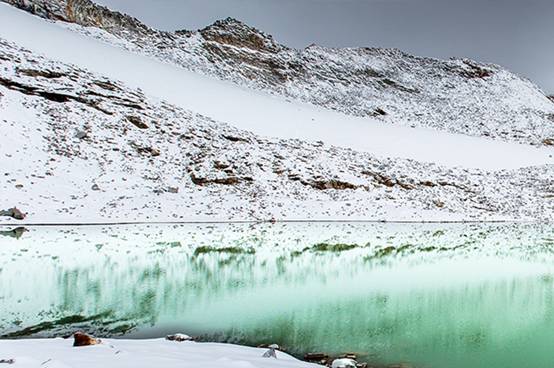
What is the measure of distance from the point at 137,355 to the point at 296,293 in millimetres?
6374

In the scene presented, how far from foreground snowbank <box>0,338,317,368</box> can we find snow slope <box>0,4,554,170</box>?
38368mm

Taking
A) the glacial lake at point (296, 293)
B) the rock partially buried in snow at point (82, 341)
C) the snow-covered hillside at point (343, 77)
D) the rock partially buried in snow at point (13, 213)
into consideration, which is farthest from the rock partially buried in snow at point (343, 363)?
the snow-covered hillside at point (343, 77)

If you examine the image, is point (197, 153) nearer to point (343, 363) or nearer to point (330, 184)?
point (330, 184)

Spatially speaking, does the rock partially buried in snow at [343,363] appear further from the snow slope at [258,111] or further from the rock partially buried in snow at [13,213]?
the snow slope at [258,111]

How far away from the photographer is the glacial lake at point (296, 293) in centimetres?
809

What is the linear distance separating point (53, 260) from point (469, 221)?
3060cm

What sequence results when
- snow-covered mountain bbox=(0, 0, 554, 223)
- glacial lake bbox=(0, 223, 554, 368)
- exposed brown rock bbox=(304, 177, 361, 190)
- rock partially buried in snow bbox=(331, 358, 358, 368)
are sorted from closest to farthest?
rock partially buried in snow bbox=(331, 358, 358, 368) → glacial lake bbox=(0, 223, 554, 368) → snow-covered mountain bbox=(0, 0, 554, 223) → exposed brown rock bbox=(304, 177, 361, 190)

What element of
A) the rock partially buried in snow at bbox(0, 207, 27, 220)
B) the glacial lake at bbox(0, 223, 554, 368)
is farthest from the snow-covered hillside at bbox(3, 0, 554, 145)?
the glacial lake at bbox(0, 223, 554, 368)

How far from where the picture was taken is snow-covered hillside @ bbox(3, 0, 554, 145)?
6228 centimetres

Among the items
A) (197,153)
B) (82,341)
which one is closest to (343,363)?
(82,341)

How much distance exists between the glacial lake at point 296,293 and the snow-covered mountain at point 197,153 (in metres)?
7.99

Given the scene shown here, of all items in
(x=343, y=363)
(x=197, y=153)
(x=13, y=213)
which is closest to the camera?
(x=343, y=363)

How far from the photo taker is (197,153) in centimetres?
3566

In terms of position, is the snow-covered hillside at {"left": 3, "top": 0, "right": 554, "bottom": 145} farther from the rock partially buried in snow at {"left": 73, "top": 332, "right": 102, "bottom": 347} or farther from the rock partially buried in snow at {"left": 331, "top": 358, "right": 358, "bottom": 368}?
the rock partially buried in snow at {"left": 73, "top": 332, "right": 102, "bottom": 347}
